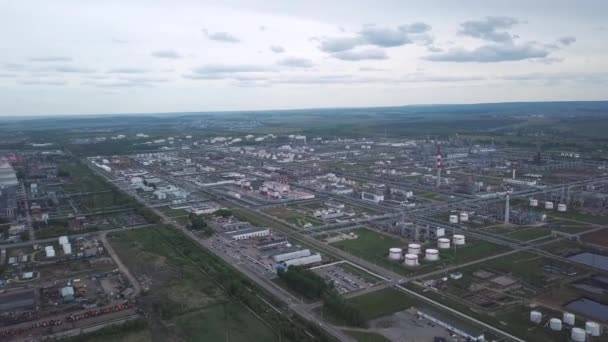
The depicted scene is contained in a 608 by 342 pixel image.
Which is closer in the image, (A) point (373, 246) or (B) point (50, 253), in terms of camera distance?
(B) point (50, 253)

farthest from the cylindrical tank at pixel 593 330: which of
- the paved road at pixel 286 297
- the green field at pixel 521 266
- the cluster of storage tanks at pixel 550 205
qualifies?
the cluster of storage tanks at pixel 550 205

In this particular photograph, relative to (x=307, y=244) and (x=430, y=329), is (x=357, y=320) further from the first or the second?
(x=307, y=244)

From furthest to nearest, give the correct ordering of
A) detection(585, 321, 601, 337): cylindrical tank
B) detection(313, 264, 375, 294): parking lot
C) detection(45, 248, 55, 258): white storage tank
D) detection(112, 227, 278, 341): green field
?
detection(45, 248, 55, 258): white storage tank, detection(313, 264, 375, 294): parking lot, detection(112, 227, 278, 341): green field, detection(585, 321, 601, 337): cylindrical tank

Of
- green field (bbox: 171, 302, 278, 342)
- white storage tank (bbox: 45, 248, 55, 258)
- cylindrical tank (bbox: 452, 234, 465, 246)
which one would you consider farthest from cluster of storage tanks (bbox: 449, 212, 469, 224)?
white storage tank (bbox: 45, 248, 55, 258)

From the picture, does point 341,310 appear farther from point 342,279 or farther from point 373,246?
point 373,246

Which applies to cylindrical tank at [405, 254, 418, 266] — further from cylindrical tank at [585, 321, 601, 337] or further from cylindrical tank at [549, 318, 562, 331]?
cylindrical tank at [585, 321, 601, 337]

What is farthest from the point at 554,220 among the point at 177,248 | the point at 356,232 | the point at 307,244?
the point at 177,248

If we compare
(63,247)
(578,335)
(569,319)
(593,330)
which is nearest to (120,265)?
(63,247)
